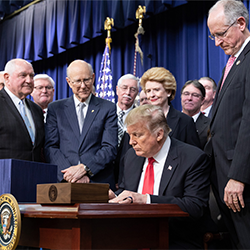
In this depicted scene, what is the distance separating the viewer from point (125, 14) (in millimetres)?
5887

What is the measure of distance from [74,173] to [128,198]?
1056 mm

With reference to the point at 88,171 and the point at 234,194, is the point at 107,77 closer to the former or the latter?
the point at 88,171

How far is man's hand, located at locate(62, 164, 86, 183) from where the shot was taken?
8.74 ft

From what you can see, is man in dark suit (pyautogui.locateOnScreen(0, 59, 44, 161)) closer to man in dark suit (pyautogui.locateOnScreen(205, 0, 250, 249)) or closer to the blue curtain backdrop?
man in dark suit (pyautogui.locateOnScreen(205, 0, 250, 249))

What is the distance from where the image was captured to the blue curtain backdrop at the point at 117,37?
5.54 m

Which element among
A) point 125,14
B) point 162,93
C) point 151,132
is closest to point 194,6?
point 125,14

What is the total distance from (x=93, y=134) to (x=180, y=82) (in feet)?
10.6

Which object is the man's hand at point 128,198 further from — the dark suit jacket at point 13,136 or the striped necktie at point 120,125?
the striped necktie at point 120,125

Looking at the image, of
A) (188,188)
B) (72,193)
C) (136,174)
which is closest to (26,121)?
(136,174)

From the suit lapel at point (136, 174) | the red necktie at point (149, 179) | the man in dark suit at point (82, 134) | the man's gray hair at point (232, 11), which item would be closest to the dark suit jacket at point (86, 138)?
the man in dark suit at point (82, 134)

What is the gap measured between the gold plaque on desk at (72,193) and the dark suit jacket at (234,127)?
767 mm

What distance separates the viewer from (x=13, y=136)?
9.05ft

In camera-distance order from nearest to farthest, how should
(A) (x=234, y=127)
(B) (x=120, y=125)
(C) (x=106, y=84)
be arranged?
(A) (x=234, y=127) → (B) (x=120, y=125) → (C) (x=106, y=84)

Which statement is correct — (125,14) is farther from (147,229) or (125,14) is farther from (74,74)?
(147,229)
